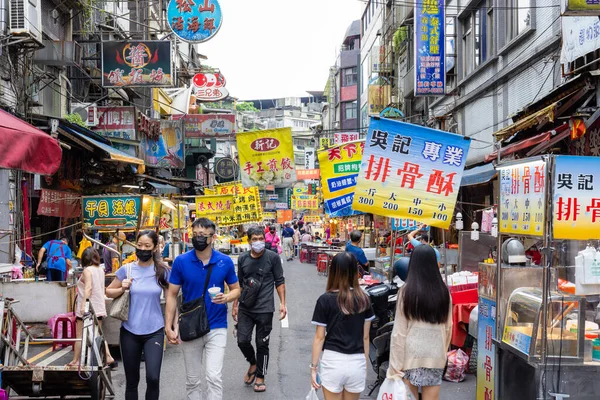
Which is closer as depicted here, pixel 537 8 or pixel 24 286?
pixel 24 286

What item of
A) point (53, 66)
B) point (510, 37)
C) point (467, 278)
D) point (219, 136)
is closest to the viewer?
point (467, 278)

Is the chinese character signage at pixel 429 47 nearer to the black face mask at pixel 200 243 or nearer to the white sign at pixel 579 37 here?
the white sign at pixel 579 37

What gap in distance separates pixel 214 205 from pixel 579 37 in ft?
41.9

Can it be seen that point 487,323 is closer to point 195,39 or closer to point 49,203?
point 49,203

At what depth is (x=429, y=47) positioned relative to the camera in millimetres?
20156

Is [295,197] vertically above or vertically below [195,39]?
below

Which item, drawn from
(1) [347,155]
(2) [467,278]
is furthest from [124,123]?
(2) [467,278]

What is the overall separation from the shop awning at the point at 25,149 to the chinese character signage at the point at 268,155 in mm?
11140

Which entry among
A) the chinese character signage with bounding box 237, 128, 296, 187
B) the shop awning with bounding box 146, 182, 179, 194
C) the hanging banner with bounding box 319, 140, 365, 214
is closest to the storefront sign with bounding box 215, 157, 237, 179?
the shop awning with bounding box 146, 182, 179, 194

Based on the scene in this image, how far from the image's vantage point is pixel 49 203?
15.7 metres

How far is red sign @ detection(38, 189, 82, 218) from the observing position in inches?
609

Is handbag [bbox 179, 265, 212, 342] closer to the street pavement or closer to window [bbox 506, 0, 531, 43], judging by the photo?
the street pavement

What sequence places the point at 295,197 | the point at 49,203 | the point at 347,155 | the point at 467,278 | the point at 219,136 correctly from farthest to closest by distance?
the point at 295,197 < the point at 219,136 < the point at 49,203 < the point at 347,155 < the point at 467,278

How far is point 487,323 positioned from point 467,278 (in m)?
3.55
